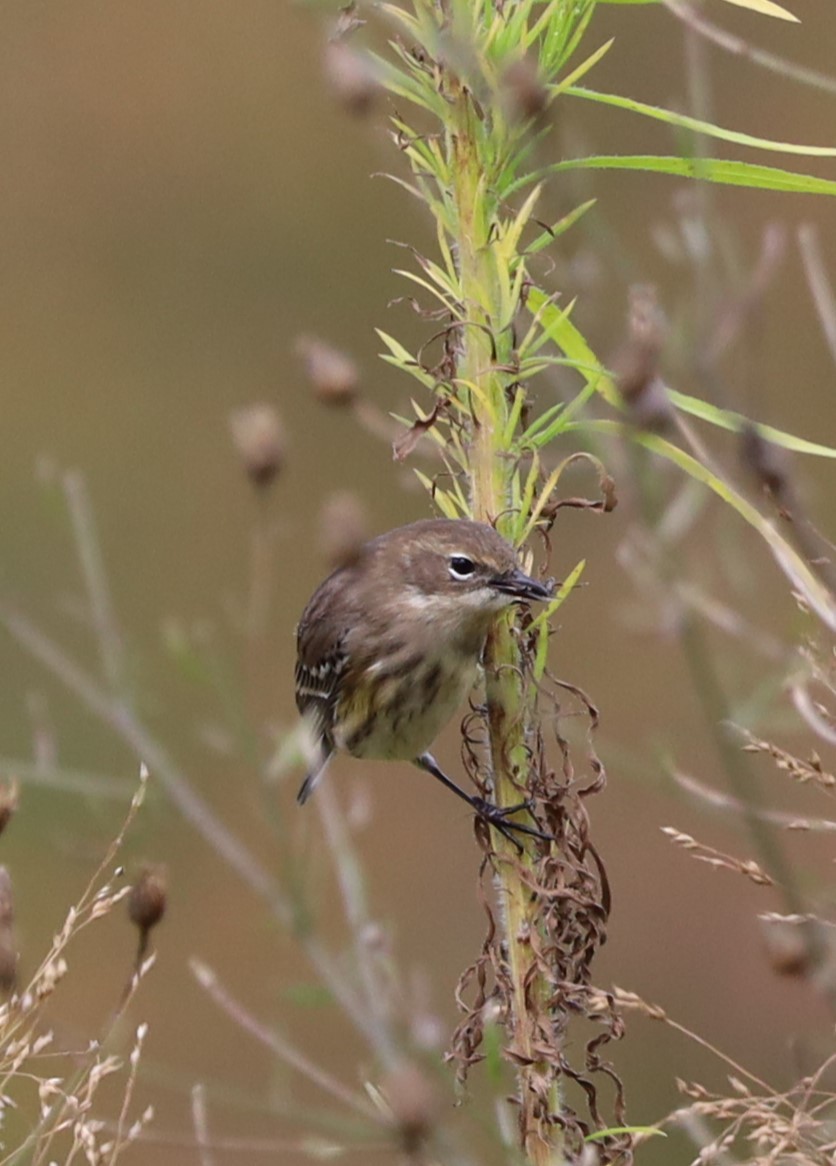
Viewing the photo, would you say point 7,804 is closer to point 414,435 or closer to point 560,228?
point 414,435

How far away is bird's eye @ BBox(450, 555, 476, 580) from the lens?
236 cm

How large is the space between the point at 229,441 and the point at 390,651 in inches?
189

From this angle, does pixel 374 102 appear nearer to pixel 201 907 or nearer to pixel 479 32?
pixel 479 32

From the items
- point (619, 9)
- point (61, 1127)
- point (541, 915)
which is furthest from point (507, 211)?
point (619, 9)

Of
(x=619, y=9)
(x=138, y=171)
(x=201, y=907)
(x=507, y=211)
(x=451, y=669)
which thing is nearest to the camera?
(x=507, y=211)

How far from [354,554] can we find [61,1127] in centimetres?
52

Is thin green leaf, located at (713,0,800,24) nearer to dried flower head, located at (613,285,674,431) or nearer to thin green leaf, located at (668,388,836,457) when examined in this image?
thin green leaf, located at (668,388,836,457)

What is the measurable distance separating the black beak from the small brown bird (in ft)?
1.14

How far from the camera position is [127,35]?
29.3 ft

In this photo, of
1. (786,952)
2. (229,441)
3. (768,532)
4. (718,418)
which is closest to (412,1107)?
(786,952)

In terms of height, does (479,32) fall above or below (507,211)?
above

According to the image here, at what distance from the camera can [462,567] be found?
7.90 ft

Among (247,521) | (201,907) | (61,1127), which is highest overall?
(61,1127)

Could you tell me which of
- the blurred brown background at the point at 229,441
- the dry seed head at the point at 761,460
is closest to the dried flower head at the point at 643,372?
the dry seed head at the point at 761,460
